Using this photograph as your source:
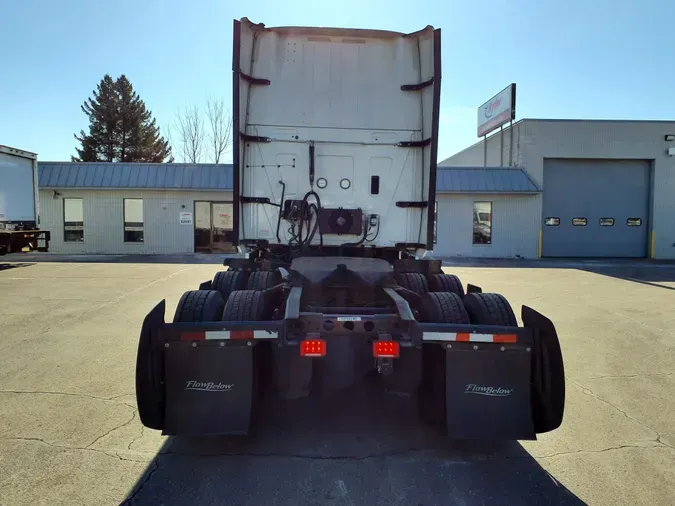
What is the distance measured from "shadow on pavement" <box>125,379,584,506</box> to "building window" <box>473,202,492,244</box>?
1981 centimetres

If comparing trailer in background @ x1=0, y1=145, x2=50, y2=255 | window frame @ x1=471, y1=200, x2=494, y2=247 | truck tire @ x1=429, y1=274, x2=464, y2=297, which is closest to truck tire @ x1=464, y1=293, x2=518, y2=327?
truck tire @ x1=429, y1=274, x2=464, y2=297

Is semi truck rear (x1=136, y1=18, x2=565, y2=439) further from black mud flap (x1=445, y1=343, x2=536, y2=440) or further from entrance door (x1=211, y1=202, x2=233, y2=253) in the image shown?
entrance door (x1=211, y1=202, x2=233, y2=253)

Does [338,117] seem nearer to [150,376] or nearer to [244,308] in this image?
[244,308]

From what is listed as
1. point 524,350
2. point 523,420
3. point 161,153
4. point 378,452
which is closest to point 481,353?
point 524,350

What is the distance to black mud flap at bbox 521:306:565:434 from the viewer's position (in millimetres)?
3471

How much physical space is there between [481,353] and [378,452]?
1.07m

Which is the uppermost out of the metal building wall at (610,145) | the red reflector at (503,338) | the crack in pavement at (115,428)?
the metal building wall at (610,145)

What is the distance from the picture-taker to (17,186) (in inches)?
653

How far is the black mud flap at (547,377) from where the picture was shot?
11.4 ft

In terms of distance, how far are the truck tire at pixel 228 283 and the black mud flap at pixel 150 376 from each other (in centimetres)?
193

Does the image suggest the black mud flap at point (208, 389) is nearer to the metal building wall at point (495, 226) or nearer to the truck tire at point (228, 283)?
the truck tire at point (228, 283)

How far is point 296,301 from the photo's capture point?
379cm

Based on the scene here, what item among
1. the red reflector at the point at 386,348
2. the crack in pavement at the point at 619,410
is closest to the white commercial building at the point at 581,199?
the crack in pavement at the point at 619,410

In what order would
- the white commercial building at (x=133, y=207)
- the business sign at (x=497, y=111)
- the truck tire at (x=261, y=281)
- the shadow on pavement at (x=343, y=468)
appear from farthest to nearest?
the business sign at (x=497, y=111) < the white commercial building at (x=133, y=207) < the truck tire at (x=261, y=281) < the shadow on pavement at (x=343, y=468)
